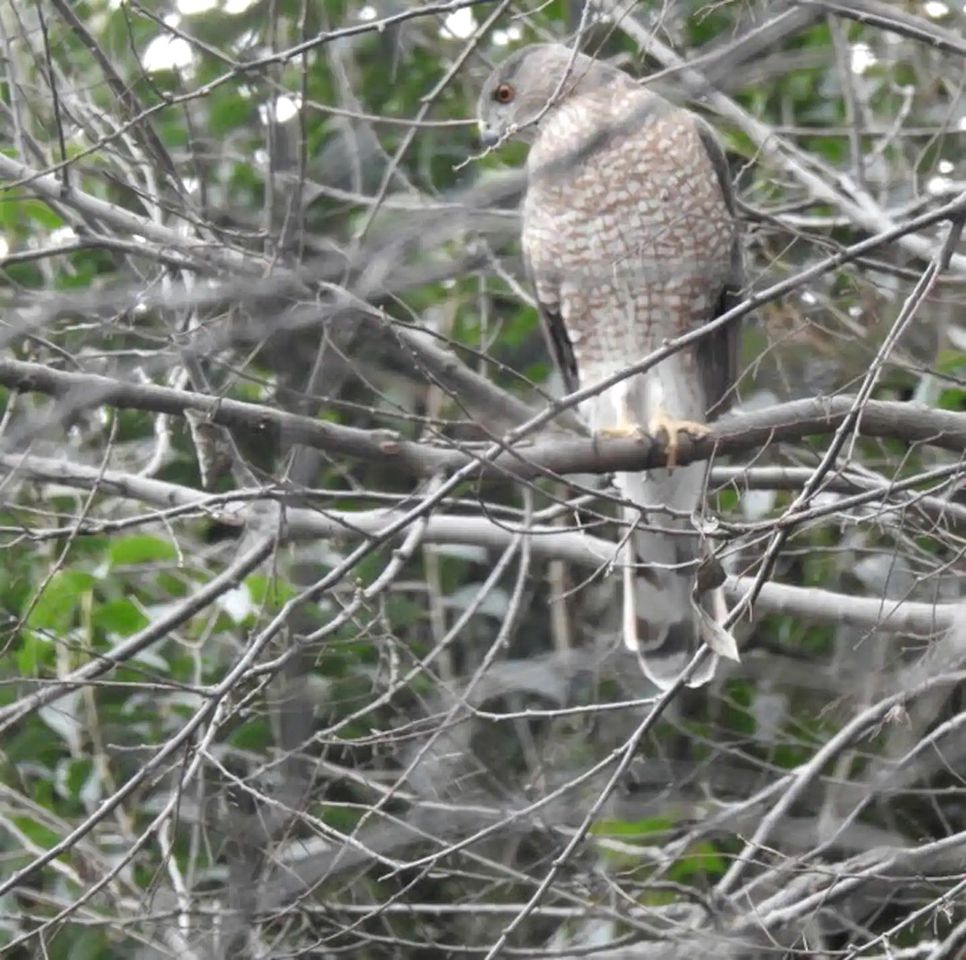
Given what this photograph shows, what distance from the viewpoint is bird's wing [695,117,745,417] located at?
4.43m

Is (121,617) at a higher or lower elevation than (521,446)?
lower

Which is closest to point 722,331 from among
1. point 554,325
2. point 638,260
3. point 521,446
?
point 638,260

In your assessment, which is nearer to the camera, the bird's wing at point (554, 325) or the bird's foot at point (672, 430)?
the bird's foot at point (672, 430)

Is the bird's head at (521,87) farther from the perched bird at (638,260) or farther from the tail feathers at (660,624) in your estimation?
the tail feathers at (660,624)

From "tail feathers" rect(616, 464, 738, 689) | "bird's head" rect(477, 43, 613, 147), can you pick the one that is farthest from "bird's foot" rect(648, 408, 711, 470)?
"bird's head" rect(477, 43, 613, 147)

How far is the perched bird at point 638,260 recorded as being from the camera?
4.42 meters

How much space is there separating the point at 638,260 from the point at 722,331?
0.29 metres

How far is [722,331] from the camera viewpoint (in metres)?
4.58

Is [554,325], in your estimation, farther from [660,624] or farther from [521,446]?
[521,446]

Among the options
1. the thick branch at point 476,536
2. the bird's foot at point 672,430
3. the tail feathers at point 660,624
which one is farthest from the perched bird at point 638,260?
the thick branch at point 476,536

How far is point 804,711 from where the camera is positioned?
4555mm

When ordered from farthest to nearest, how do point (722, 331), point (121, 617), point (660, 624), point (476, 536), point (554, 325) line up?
point (554, 325), point (722, 331), point (660, 624), point (121, 617), point (476, 536)

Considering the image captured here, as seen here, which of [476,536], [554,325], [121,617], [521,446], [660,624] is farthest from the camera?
[554,325]

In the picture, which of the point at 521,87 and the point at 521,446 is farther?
the point at 521,87
